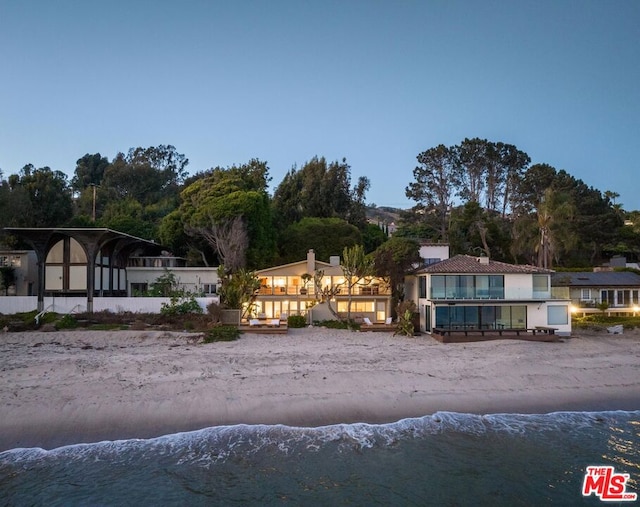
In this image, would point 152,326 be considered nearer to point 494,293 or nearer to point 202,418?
point 202,418

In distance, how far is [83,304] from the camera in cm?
3644

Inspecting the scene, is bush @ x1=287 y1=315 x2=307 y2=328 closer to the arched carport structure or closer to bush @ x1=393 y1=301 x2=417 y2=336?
bush @ x1=393 y1=301 x2=417 y2=336

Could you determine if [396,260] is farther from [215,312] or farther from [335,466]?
[335,466]

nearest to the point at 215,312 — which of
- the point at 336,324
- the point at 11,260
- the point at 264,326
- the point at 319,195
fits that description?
the point at 264,326

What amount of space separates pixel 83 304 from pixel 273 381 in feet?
72.6

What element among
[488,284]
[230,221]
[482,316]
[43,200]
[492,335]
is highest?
[43,200]

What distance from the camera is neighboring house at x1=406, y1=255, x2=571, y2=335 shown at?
108ft

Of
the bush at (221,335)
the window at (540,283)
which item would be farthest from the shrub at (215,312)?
the window at (540,283)

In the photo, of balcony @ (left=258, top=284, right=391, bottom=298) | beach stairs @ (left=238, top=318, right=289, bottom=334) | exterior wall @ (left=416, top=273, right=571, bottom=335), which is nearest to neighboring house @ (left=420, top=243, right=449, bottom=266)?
balcony @ (left=258, top=284, right=391, bottom=298)

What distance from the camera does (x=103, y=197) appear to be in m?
81.7

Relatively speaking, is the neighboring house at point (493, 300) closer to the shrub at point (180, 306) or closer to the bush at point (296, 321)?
the bush at point (296, 321)

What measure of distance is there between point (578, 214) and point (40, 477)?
220 feet

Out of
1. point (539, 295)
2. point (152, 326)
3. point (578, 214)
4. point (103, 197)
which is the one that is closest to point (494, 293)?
point (539, 295)

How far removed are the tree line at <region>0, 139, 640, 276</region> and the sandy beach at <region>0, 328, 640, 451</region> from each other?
1193 cm
